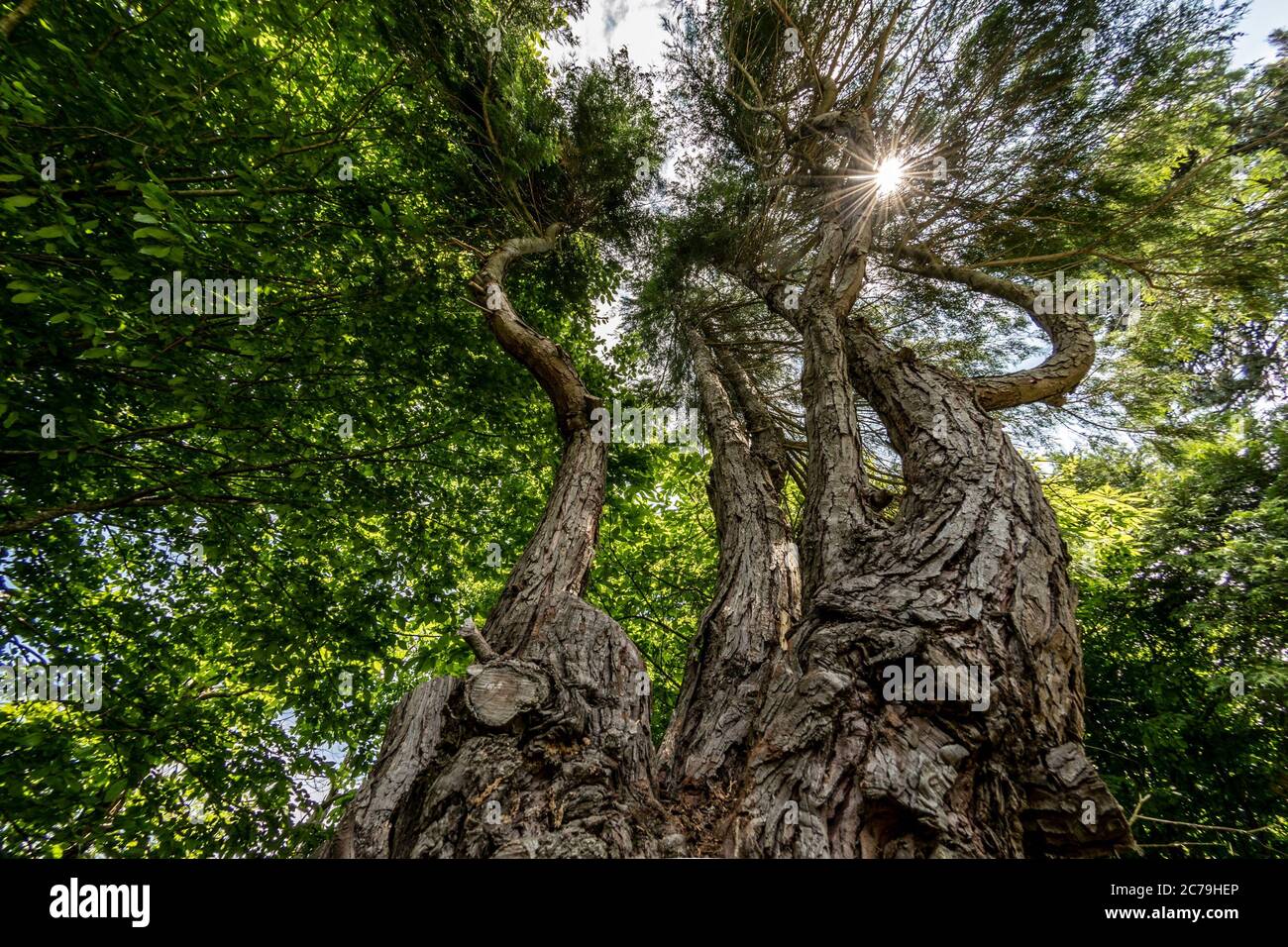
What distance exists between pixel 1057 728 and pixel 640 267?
866cm

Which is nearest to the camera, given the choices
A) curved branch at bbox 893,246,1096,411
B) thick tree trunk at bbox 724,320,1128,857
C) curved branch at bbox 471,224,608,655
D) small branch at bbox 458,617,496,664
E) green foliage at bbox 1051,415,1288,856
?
thick tree trunk at bbox 724,320,1128,857

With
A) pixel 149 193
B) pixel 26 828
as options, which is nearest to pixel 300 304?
pixel 149 193

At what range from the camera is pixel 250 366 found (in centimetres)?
332

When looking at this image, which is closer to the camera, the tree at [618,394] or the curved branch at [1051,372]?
the tree at [618,394]

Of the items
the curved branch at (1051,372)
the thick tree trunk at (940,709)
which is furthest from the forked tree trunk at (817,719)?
the curved branch at (1051,372)

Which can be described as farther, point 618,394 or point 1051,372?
point 618,394

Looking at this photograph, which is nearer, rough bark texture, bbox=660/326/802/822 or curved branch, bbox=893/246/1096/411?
rough bark texture, bbox=660/326/802/822

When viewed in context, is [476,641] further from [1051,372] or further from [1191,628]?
[1191,628]

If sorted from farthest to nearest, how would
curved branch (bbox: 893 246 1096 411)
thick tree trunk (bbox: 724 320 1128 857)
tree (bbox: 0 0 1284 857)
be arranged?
curved branch (bbox: 893 246 1096 411) < tree (bbox: 0 0 1284 857) < thick tree trunk (bbox: 724 320 1128 857)

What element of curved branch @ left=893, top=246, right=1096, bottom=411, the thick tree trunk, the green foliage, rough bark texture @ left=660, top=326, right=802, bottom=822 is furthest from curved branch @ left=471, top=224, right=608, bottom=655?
the green foliage

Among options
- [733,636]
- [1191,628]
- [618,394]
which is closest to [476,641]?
[733,636]

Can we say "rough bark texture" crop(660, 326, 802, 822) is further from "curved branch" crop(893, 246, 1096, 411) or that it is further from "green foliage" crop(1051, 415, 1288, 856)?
"green foliage" crop(1051, 415, 1288, 856)

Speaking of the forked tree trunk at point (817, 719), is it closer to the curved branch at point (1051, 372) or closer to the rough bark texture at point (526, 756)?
the rough bark texture at point (526, 756)

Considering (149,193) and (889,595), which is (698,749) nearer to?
(889,595)
